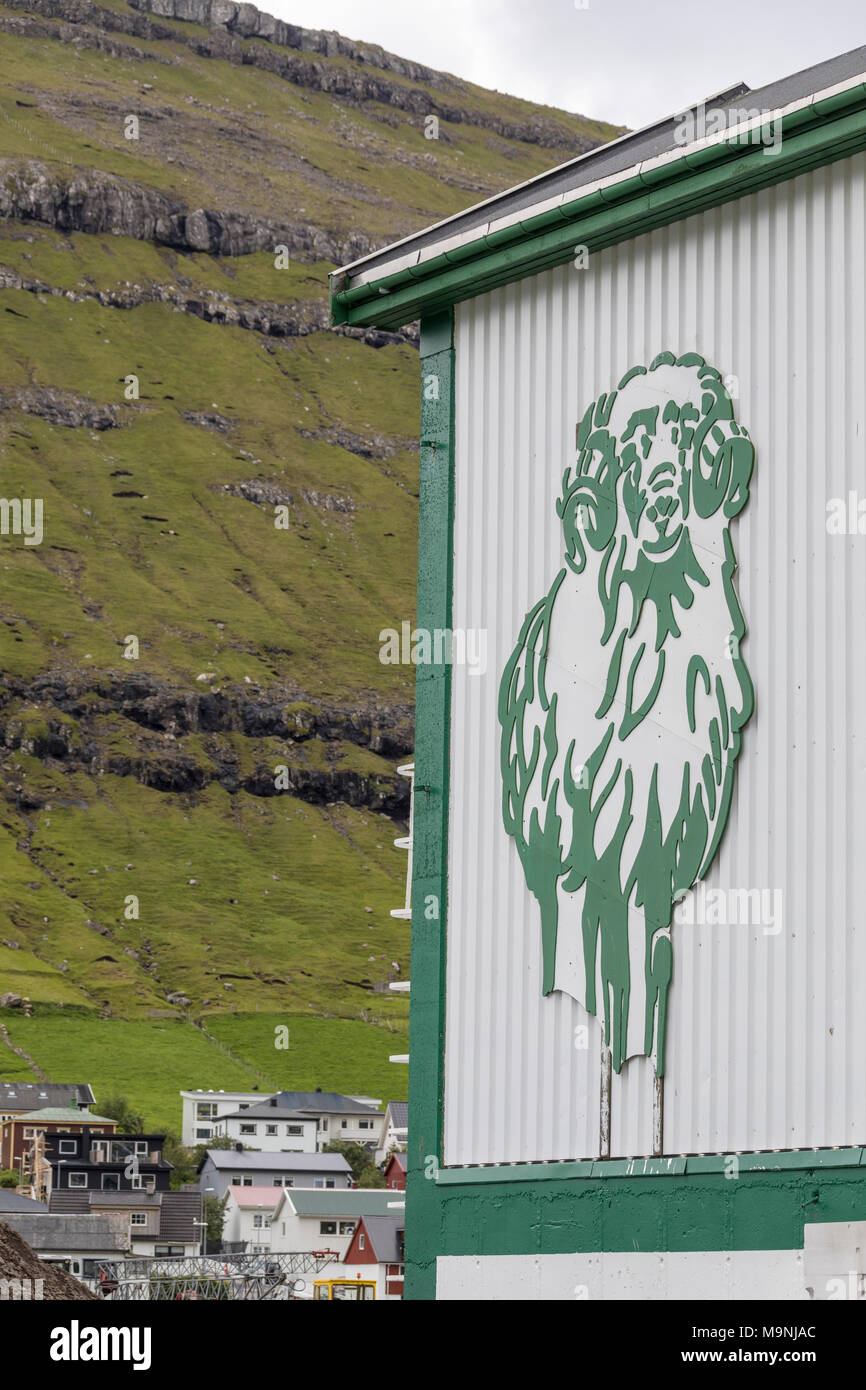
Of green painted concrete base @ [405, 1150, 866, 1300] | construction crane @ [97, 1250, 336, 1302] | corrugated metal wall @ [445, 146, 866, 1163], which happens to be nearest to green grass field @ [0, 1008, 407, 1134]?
construction crane @ [97, 1250, 336, 1302]

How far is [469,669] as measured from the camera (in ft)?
56.9

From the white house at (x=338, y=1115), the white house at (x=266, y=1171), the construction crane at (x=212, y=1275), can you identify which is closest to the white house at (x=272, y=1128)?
the white house at (x=338, y=1115)

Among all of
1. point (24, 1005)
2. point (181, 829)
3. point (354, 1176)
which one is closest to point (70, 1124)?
point (354, 1176)

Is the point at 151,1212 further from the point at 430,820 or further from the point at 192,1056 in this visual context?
the point at 430,820

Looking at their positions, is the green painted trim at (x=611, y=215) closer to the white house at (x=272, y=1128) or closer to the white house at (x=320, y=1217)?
the white house at (x=320, y=1217)

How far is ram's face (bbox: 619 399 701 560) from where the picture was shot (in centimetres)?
1550

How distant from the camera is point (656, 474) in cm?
1575

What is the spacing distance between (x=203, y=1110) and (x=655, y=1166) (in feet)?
425

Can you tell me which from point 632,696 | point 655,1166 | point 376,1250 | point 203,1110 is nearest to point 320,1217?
point 376,1250

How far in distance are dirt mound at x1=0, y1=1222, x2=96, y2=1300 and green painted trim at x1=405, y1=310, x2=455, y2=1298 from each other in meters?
5.35

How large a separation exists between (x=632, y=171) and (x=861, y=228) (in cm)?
240

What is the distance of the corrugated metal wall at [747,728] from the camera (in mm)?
13898
